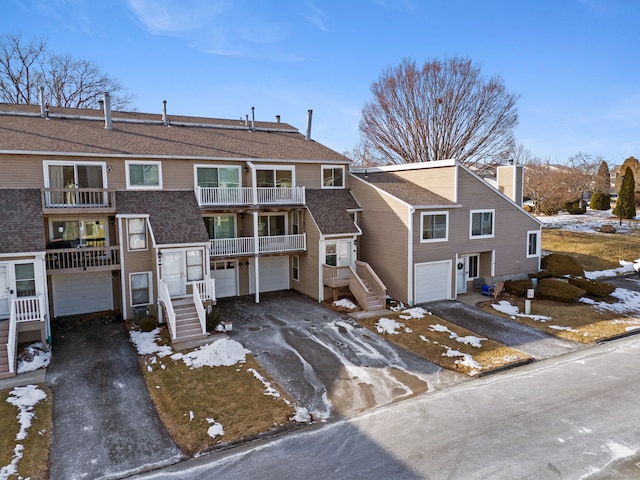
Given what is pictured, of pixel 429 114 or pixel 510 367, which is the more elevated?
pixel 429 114

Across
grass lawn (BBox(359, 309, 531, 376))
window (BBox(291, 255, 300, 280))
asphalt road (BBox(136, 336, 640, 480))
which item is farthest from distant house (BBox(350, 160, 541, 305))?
asphalt road (BBox(136, 336, 640, 480))

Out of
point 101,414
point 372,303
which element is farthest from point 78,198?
point 372,303

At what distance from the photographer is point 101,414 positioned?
37.0 ft

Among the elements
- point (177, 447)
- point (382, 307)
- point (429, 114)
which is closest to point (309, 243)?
point (382, 307)

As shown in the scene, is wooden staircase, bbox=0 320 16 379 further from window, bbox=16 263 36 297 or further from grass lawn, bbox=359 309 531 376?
grass lawn, bbox=359 309 531 376

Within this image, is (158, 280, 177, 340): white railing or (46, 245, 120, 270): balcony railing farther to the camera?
(46, 245, 120, 270): balcony railing

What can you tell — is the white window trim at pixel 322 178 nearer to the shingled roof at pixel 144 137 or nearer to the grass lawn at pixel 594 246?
the shingled roof at pixel 144 137

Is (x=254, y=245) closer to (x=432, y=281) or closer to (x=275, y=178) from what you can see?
(x=275, y=178)

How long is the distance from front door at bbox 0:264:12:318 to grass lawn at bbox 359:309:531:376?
519 inches

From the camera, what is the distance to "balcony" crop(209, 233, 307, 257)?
67.5ft

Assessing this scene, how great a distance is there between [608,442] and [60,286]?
65.9 ft

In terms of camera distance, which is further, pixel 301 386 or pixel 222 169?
pixel 222 169

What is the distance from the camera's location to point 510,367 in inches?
569

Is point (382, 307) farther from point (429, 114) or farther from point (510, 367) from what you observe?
point (429, 114)
